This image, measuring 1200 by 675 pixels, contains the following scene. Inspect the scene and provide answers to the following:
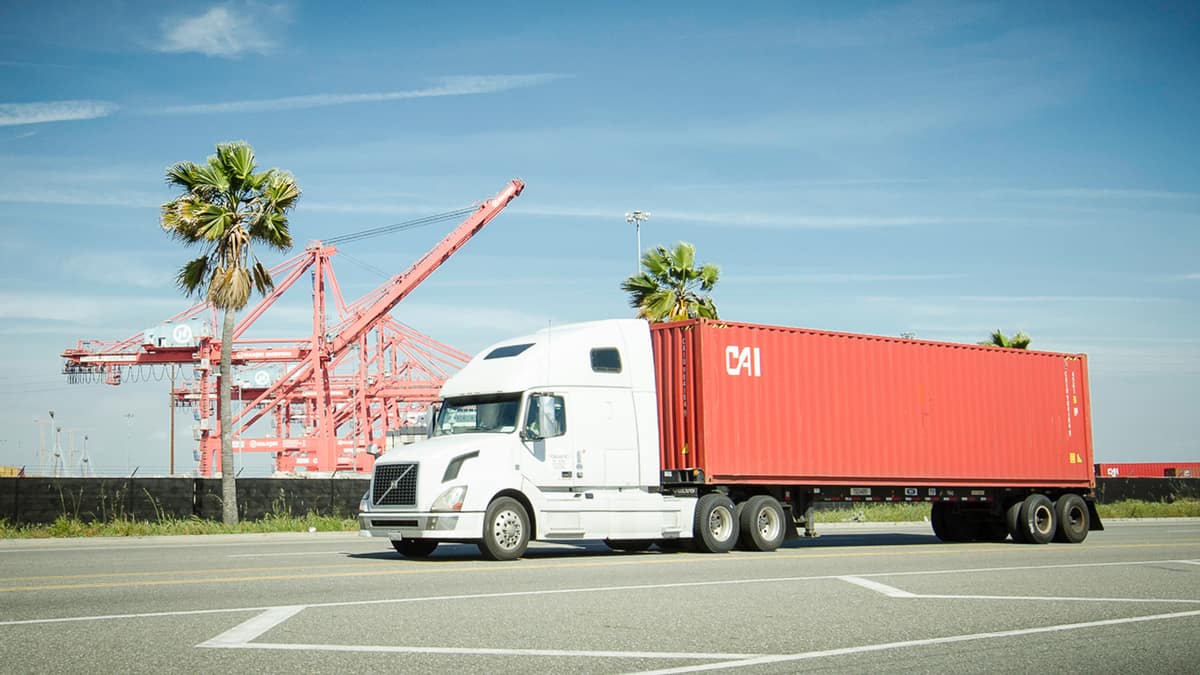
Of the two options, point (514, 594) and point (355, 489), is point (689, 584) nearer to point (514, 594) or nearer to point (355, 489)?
point (514, 594)

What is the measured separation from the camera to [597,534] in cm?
1678

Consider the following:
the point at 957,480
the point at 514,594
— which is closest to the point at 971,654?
the point at 514,594

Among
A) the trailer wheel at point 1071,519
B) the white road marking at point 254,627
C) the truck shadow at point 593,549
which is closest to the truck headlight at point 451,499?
the truck shadow at point 593,549

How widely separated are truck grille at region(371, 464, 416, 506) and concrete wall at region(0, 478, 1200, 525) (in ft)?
41.1

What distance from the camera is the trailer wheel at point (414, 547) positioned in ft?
54.2

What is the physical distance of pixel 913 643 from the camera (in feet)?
25.7

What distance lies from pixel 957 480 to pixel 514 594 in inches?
492

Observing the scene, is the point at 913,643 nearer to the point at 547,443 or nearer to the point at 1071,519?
the point at 547,443

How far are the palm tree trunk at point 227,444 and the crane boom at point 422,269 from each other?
4369cm

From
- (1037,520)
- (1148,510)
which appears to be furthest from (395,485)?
(1148,510)

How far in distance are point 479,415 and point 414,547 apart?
217 cm

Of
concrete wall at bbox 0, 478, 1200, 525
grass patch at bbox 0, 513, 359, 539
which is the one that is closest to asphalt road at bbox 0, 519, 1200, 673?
grass patch at bbox 0, 513, 359, 539

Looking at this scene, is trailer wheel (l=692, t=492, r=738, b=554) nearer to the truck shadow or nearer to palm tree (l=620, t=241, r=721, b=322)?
the truck shadow

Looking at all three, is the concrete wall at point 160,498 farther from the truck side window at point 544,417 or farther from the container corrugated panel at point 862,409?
the truck side window at point 544,417
